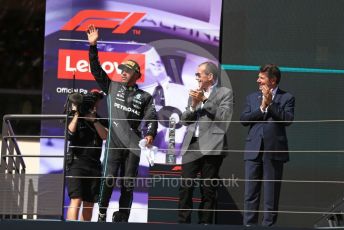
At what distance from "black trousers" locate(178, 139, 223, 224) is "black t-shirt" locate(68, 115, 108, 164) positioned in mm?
765

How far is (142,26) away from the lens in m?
6.84

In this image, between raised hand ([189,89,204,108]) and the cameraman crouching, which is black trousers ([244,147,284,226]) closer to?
raised hand ([189,89,204,108])

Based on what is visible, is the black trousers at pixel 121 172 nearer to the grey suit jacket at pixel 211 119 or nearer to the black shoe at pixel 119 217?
the black shoe at pixel 119 217

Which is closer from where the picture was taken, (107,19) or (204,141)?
(204,141)

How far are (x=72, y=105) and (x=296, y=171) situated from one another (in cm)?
226

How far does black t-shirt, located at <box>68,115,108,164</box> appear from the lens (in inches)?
231

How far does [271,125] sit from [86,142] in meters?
1.58

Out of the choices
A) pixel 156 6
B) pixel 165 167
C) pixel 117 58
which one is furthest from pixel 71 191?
pixel 156 6

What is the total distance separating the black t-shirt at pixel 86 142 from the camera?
19.3 ft

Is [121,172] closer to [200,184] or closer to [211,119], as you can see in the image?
[200,184]

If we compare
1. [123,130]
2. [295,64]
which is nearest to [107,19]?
[123,130]

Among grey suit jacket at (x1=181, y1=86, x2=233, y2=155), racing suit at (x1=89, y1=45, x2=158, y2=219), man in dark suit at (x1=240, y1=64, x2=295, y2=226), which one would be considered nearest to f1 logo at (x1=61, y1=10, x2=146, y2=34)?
racing suit at (x1=89, y1=45, x2=158, y2=219)

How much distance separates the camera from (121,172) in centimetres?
581

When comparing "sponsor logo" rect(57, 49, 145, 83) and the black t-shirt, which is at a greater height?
"sponsor logo" rect(57, 49, 145, 83)
